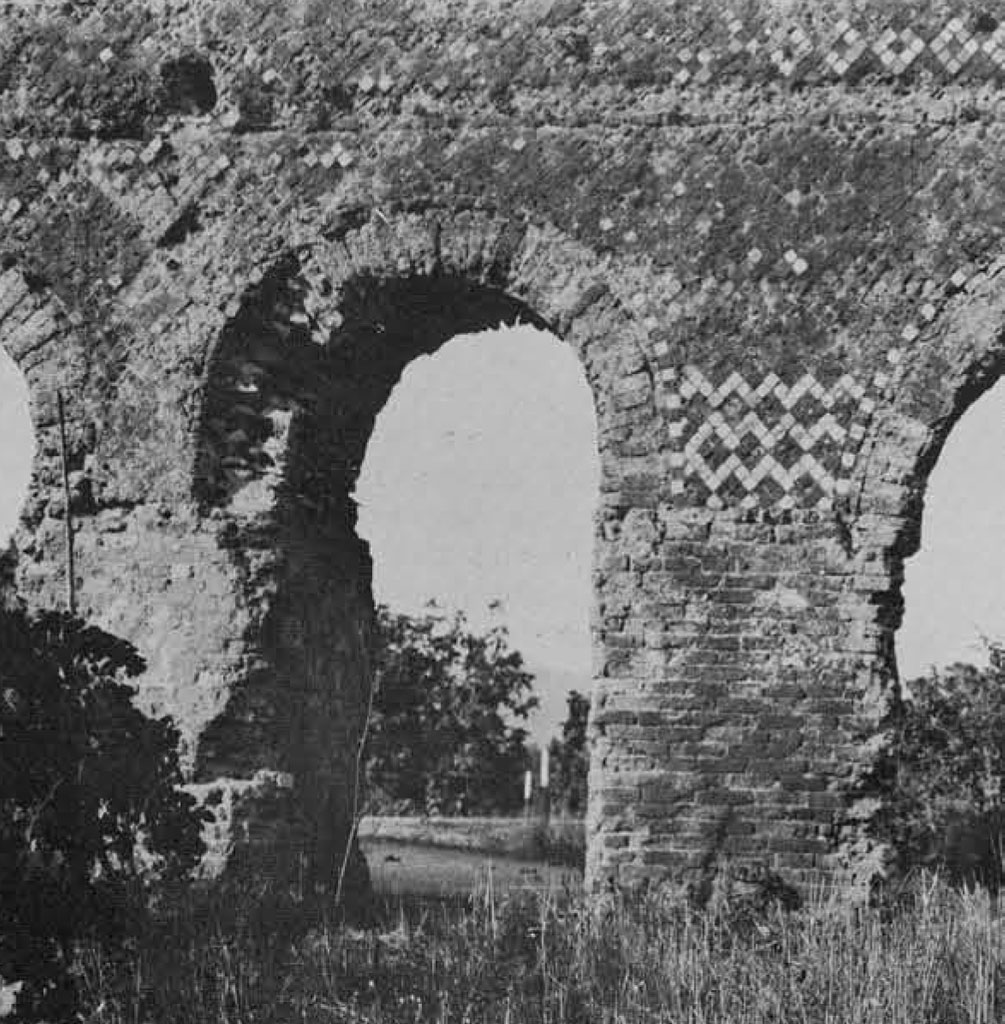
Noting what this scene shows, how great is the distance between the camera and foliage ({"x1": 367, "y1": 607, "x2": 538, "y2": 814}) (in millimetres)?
20578

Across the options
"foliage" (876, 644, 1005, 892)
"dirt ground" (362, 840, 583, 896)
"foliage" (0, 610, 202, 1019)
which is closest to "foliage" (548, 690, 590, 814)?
"dirt ground" (362, 840, 583, 896)

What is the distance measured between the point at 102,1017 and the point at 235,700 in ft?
8.50

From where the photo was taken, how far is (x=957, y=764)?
13562 millimetres

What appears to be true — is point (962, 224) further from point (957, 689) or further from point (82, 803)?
point (957, 689)

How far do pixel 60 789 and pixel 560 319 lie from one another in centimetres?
400

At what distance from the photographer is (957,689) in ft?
47.9

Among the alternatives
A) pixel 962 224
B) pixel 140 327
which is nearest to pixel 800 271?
pixel 962 224

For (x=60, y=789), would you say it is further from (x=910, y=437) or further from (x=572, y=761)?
(x=572, y=761)

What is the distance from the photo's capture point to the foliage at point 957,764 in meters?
11.3

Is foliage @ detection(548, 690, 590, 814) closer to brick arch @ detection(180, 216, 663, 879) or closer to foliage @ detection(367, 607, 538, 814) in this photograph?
foliage @ detection(367, 607, 538, 814)

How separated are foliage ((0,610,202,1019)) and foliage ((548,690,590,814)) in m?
15.8

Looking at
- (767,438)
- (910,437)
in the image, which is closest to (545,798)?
(767,438)

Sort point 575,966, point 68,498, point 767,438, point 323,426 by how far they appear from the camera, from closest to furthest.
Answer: point 575,966, point 767,438, point 68,498, point 323,426

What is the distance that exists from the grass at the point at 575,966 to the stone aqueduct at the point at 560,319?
56 centimetres
